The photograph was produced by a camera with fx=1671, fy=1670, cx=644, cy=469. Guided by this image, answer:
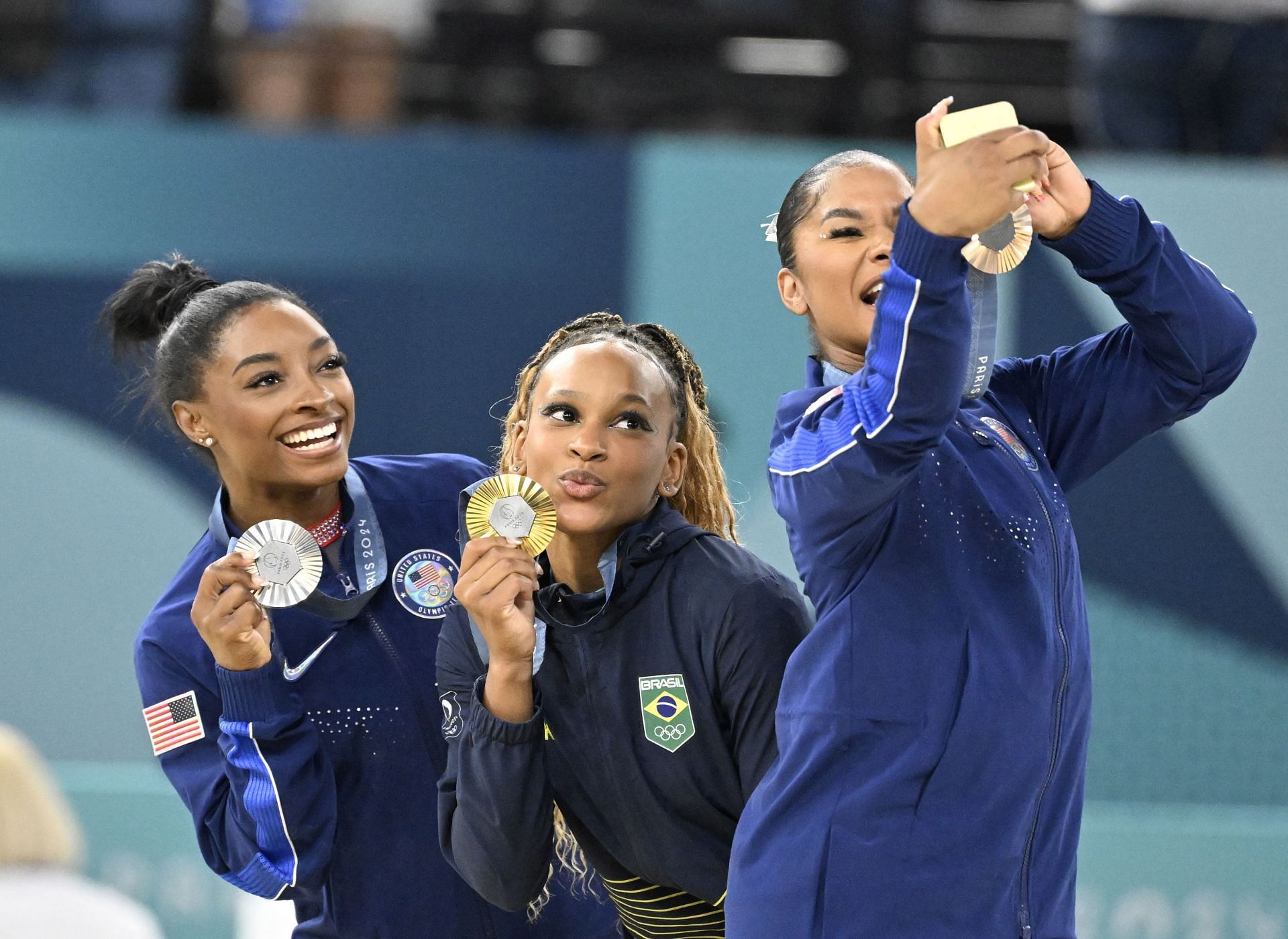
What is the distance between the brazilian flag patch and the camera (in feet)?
7.09

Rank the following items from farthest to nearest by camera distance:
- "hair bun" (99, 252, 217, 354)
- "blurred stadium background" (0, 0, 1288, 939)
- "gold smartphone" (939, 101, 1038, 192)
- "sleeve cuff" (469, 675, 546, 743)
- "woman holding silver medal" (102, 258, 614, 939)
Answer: "blurred stadium background" (0, 0, 1288, 939) → "hair bun" (99, 252, 217, 354) → "woman holding silver medal" (102, 258, 614, 939) → "sleeve cuff" (469, 675, 546, 743) → "gold smartphone" (939, 101, 1038, 192)

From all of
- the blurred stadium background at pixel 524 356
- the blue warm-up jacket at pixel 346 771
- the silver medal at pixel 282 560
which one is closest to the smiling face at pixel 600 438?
the silver medal at pixel 282 560

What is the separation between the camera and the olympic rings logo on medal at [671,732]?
7.09 ft

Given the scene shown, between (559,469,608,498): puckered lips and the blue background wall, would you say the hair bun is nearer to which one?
(559,469,608,498): puckered lips

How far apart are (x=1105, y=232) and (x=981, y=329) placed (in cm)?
17

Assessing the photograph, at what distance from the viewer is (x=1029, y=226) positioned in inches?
71.8

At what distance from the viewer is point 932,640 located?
177 cm

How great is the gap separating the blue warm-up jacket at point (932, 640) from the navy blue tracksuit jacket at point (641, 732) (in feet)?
0.91

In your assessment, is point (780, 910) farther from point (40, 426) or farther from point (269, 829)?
point (40, 426)

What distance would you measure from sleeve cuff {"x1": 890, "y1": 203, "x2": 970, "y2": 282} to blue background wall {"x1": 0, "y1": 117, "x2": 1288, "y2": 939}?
2.87 m

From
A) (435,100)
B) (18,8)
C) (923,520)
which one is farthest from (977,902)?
(18,8)

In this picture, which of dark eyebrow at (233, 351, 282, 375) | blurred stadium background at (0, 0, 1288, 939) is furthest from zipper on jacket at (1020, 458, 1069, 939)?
blurred stadium background at (0, 0, 1288, 939)

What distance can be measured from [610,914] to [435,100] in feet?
10.8

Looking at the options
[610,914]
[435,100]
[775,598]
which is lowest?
[610,914]
